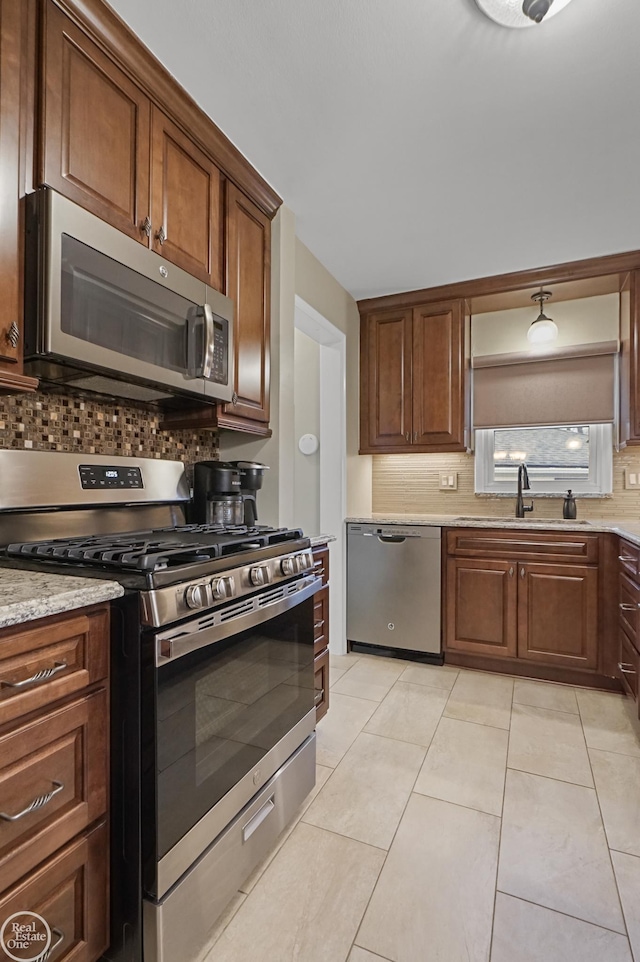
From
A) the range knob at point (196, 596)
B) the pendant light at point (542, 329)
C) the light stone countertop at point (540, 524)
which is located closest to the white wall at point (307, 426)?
the light stone countertop at point (540, 524)

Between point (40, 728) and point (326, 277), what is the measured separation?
2.84 m

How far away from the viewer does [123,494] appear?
170cm

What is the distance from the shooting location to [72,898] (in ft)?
3.19

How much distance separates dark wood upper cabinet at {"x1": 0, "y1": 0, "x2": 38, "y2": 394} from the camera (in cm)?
114

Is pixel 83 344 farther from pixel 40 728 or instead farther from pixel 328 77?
pixel 328 77

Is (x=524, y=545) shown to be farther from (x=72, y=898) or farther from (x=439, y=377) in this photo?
(x=72, y=898)

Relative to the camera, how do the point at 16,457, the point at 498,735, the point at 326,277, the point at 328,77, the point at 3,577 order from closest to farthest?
the point at 3,577
the point at 16,457
the point at 328,77
the point at 498,735
the point at 326,277

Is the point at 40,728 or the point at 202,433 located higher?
the point at 202,433

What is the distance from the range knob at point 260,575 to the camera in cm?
136

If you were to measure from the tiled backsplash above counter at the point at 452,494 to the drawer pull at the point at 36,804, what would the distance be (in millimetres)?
→ 2979

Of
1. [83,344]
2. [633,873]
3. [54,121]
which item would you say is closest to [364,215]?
[54,121]

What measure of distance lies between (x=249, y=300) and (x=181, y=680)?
5.31 feet

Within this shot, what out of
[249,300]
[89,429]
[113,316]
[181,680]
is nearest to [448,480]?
[249,300]

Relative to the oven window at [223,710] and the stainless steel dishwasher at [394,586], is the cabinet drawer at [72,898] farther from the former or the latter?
the stainless steel dishwasher at [394,586]
